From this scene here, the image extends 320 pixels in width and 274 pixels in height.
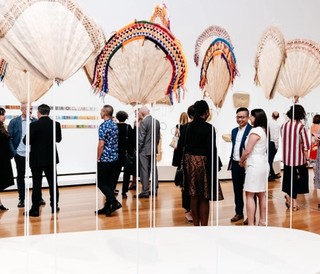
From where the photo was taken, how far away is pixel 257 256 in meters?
2.48

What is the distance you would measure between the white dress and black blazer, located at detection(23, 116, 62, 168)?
2.07 metres

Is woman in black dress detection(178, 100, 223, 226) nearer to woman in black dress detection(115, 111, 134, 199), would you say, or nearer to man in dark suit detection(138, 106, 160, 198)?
man in dark suit detection(138, 106, 160, 198)

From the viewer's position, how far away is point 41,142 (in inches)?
166

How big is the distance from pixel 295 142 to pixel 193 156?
1.58 meters

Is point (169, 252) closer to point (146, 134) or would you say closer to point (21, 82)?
point (21, 82)

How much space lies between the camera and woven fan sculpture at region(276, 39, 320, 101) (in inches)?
123

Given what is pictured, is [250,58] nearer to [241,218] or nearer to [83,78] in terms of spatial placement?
[83,78]

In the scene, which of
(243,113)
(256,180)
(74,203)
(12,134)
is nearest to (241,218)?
(256,180)

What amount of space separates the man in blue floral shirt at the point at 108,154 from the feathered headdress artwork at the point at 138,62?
1489 mm

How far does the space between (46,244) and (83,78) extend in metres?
4.22

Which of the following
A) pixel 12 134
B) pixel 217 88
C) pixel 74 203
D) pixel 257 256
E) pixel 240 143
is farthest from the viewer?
pixel 74 203

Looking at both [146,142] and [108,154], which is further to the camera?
[146,142]

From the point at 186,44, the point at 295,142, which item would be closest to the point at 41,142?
the point at 295,142

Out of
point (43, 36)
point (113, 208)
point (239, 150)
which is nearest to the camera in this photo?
point (43, 36)
